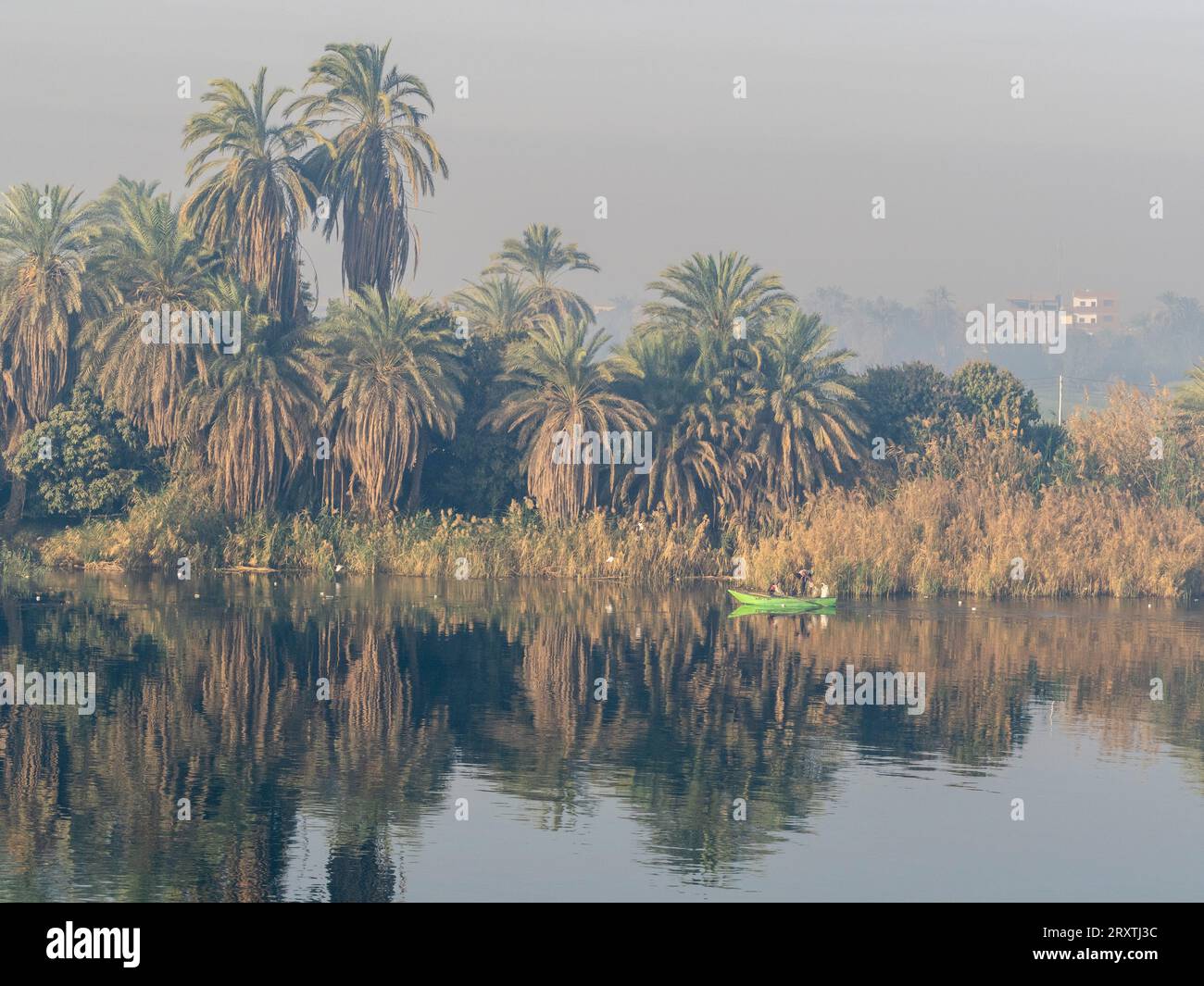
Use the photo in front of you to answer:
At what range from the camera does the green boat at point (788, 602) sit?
4712 centimetres

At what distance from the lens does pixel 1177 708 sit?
3159cm

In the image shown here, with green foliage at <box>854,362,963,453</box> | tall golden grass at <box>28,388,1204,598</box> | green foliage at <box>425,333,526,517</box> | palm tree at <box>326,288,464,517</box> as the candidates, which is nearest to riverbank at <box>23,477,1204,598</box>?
tall golden grass at <box>28,388,1204,598</box>

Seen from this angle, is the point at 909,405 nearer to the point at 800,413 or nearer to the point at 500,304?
the point at 800,413

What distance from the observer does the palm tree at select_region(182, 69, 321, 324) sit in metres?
62.8

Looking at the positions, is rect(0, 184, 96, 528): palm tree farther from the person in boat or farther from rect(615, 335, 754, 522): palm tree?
the person in boat

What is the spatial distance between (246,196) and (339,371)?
8316 millimetres

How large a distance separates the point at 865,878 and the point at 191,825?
7.89 m

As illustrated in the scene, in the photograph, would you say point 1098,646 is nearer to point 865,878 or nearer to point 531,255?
point 865,878

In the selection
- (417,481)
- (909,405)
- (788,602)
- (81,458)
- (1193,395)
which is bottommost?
(788,602)

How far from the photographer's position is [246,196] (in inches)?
2474

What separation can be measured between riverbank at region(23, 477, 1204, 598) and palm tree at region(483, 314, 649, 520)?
1.21 metres

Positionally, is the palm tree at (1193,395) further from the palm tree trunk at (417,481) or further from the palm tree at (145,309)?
the palm tree at (145,309)

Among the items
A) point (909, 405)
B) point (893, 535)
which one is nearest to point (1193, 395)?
point (909, 405)

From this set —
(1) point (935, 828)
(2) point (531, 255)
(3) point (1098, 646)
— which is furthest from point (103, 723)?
(2) point (531, 255)
